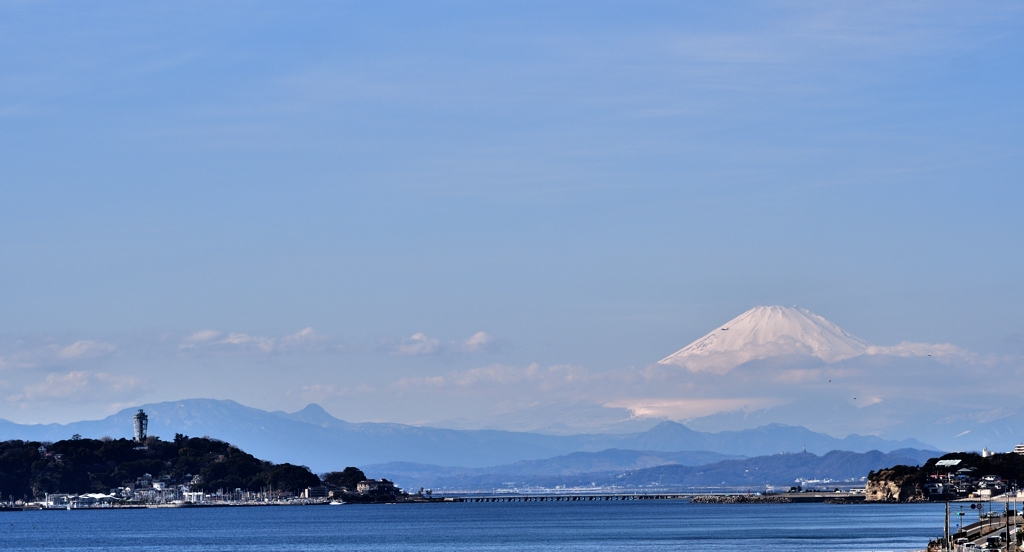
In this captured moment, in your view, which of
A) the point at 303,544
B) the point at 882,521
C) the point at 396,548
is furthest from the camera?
the point at 882,521

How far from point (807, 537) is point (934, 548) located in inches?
1975

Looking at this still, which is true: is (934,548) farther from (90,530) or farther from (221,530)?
(90,530)

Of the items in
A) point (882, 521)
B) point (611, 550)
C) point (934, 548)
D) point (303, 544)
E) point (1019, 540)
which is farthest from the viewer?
point (882, 521)

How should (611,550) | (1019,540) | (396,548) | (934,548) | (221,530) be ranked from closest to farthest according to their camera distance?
(1019,540) → (934,548) → (611,550) → (396,548) → (221,530)

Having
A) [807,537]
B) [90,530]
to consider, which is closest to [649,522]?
[807,537]

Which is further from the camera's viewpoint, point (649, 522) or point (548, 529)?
point (649, 522)

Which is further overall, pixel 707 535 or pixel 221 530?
pixel 221 530

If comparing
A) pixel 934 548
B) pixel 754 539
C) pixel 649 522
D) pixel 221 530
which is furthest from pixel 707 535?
pixel 221 530

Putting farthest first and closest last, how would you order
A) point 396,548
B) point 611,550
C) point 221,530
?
point 221,530, point 396,548, point 611,550

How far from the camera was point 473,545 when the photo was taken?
13900 cm

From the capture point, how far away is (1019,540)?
82.4 m

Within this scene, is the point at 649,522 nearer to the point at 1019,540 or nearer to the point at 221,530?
the point at 221,530

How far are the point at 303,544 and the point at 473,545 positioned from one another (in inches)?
851

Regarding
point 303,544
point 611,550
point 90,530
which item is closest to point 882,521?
point 611,550
